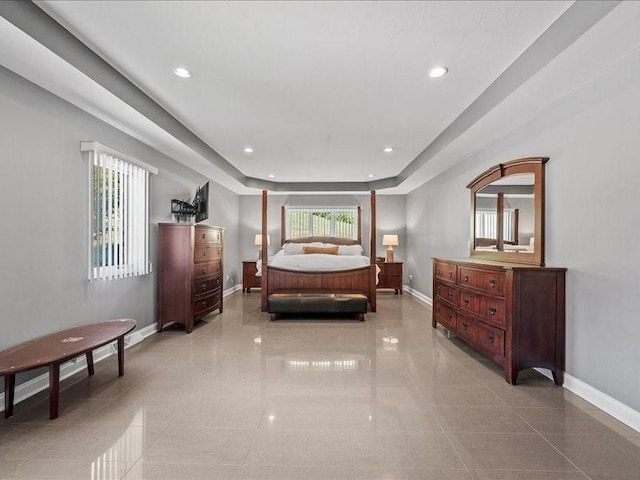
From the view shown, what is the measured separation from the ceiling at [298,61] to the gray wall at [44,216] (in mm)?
198

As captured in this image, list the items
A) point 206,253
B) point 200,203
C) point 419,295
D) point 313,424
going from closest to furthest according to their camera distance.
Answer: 1. point 313,424
2. point 206,253
3. point 200,203
4. point 419,295

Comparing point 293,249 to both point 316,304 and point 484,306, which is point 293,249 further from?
point 484,306

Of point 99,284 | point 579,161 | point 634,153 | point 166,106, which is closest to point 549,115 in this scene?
point 579,161

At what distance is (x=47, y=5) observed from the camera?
1.92m

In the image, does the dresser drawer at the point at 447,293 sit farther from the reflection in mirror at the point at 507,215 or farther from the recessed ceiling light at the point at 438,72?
the recessed ceiling light at the point at 438,72

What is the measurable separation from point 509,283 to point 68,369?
150 inches

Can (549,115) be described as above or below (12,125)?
above

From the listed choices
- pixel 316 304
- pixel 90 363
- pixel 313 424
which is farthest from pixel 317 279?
pixel 313 424

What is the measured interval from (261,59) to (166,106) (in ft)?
4.71

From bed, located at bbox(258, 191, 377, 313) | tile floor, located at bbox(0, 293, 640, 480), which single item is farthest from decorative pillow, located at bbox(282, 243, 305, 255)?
tile floor, located at bbox(0, 293, 640, 480)

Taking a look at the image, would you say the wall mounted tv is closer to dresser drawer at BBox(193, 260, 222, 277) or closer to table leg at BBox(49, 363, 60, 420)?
dresser drawer at BBox(193, 260, 222, 277)

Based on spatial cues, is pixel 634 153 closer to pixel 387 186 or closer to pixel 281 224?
pixel 387 186

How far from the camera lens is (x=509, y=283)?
275 centimetres

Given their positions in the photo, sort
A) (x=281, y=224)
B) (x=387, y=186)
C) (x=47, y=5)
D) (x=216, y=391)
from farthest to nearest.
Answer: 1. (x=281, y=224)
2. (x=387, y=186)
3. (x=216, y=391)
4. (x=47, y=5)
